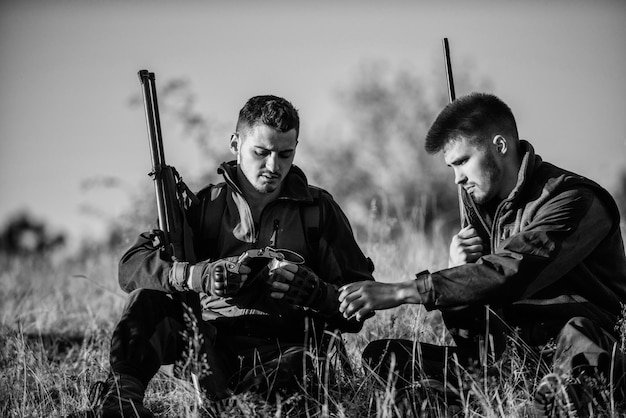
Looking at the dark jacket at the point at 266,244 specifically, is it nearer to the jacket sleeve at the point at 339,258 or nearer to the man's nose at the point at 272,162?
the jacket sleeve at the point at 339,258

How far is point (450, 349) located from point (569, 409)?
43.1 inches

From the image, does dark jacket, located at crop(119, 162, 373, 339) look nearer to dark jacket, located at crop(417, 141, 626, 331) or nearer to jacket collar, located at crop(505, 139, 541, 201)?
dark jacket, located at crop(417, 141, 626, 331)

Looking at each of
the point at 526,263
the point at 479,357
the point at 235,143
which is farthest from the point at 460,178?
the point at 235,143

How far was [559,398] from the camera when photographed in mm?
3881

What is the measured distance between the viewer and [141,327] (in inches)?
173

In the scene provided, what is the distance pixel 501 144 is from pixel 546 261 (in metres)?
0.85

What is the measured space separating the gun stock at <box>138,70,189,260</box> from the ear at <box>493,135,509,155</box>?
1921 millimetres

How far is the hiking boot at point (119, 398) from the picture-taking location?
3932mm

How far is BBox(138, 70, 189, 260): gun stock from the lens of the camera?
491 centimetres

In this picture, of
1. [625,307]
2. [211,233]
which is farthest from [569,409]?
[211,233]

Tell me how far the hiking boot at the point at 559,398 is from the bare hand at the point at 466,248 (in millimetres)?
1081

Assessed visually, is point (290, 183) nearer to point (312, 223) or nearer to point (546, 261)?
point (312, 223)

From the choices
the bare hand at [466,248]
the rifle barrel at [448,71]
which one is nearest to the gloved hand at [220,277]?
the bare hand at [466,248]

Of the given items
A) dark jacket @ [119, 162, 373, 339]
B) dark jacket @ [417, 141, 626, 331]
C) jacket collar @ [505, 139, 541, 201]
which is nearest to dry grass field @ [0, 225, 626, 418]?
dark jacket @ [417, 141, 626, 331]
